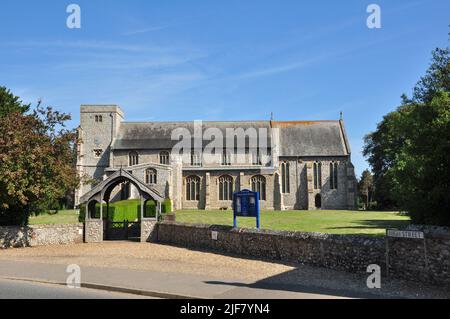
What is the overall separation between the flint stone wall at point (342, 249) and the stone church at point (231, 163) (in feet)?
103

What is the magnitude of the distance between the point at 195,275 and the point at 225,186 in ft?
131

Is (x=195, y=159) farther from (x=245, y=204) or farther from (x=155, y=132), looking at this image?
(x=245, y=204)

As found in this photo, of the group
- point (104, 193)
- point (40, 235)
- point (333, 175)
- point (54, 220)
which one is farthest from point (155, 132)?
point (40, 235)

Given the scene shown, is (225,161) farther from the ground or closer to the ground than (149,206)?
farther from the ground

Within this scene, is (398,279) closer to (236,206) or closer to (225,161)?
(236,206)

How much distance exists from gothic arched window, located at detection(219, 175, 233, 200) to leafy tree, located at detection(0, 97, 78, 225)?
32052mm

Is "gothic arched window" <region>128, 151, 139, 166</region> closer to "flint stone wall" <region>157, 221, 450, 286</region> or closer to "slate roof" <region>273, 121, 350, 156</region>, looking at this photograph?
"slate roof" <region>273, 121, 350, 156</region>

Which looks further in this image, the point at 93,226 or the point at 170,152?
the point at 170,152

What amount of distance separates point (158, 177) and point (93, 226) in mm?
25222

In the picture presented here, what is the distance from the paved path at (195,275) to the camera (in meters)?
9.09

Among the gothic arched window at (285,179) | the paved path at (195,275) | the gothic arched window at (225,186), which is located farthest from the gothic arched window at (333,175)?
the paved path at (195,275)

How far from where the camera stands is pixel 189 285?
986 cm

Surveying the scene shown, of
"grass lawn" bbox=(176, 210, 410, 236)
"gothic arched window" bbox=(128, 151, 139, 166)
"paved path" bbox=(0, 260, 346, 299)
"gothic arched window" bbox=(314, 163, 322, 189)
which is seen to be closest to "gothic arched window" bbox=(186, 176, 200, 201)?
"gothic arched window" bbox=(128, 151, 139, 166)

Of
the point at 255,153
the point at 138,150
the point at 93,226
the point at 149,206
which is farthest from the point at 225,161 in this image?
the point at 93,226
